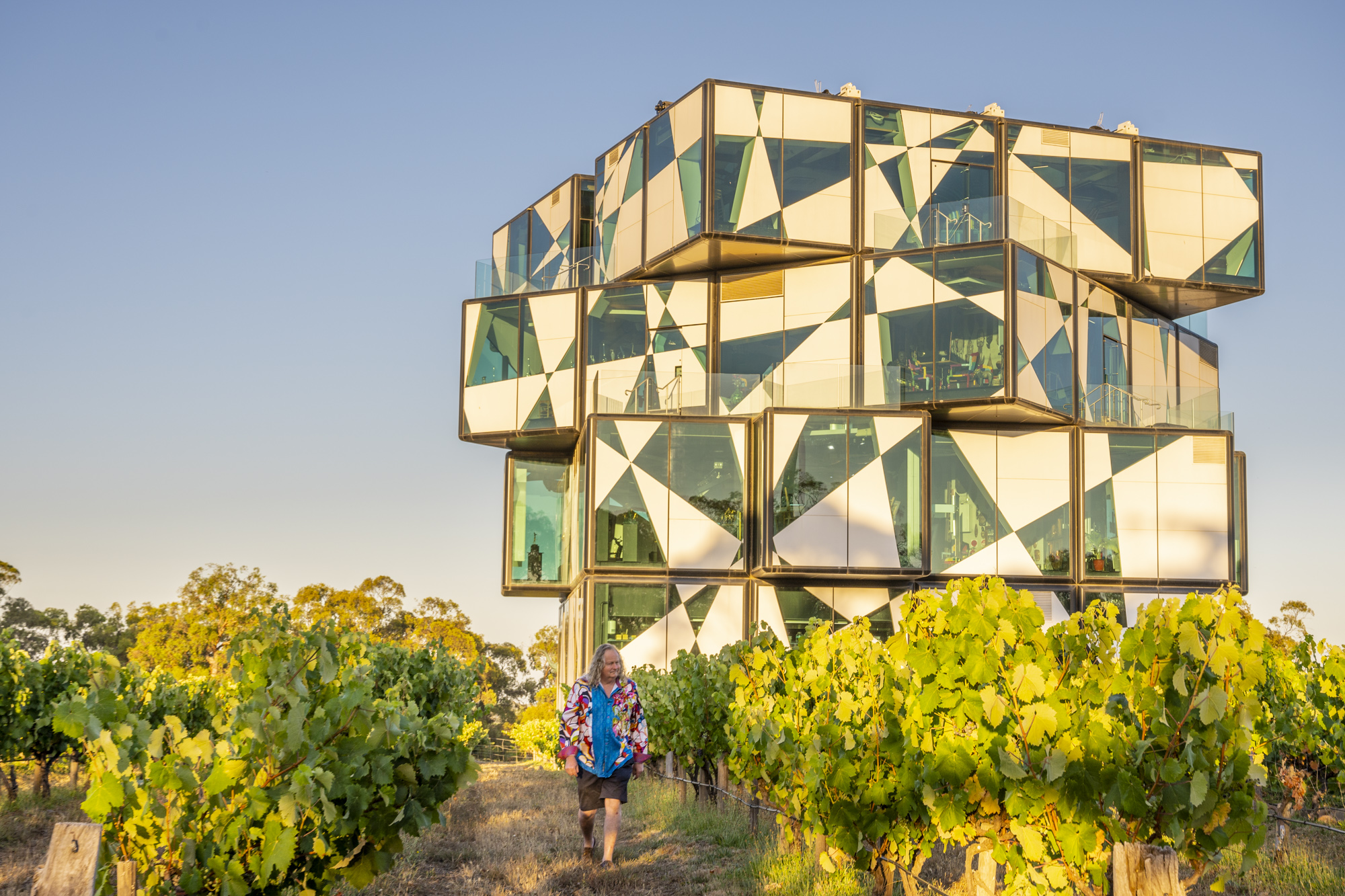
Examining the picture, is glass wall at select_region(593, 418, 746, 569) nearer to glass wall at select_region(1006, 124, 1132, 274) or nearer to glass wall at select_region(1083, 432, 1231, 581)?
glass wall at select_region(1083, 432, 1231, 581)

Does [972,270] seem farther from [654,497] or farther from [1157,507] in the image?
[654,497]

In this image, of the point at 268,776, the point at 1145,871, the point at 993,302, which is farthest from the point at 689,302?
the point at 1145,871

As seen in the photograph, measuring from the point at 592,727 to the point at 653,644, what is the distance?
15.3 metres

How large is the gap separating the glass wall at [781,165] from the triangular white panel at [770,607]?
288 inches

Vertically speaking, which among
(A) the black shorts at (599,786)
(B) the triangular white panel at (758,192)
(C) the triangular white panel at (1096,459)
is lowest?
(A) the black shorts at (599,786)

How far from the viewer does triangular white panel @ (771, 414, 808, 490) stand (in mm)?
23359

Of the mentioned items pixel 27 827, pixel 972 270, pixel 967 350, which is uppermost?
pixel 972 270

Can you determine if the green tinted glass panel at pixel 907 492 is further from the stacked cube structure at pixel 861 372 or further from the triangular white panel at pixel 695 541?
the triangular white panel at pixel 695 541

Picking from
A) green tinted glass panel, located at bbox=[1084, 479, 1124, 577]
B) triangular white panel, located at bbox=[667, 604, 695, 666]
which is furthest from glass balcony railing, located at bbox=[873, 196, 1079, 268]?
triangular white panel, located at bbox=[667, 604, 695, 666]

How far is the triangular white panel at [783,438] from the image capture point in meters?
23.4

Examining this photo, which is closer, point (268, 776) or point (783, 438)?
point (268, 776)

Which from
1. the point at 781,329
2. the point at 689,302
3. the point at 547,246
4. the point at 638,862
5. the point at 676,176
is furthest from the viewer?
the point at 547,246

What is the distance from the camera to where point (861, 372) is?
79.3ft

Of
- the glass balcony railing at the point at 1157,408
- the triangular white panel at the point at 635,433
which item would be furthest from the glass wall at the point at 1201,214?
the triangular white panel at the point at 635,433
